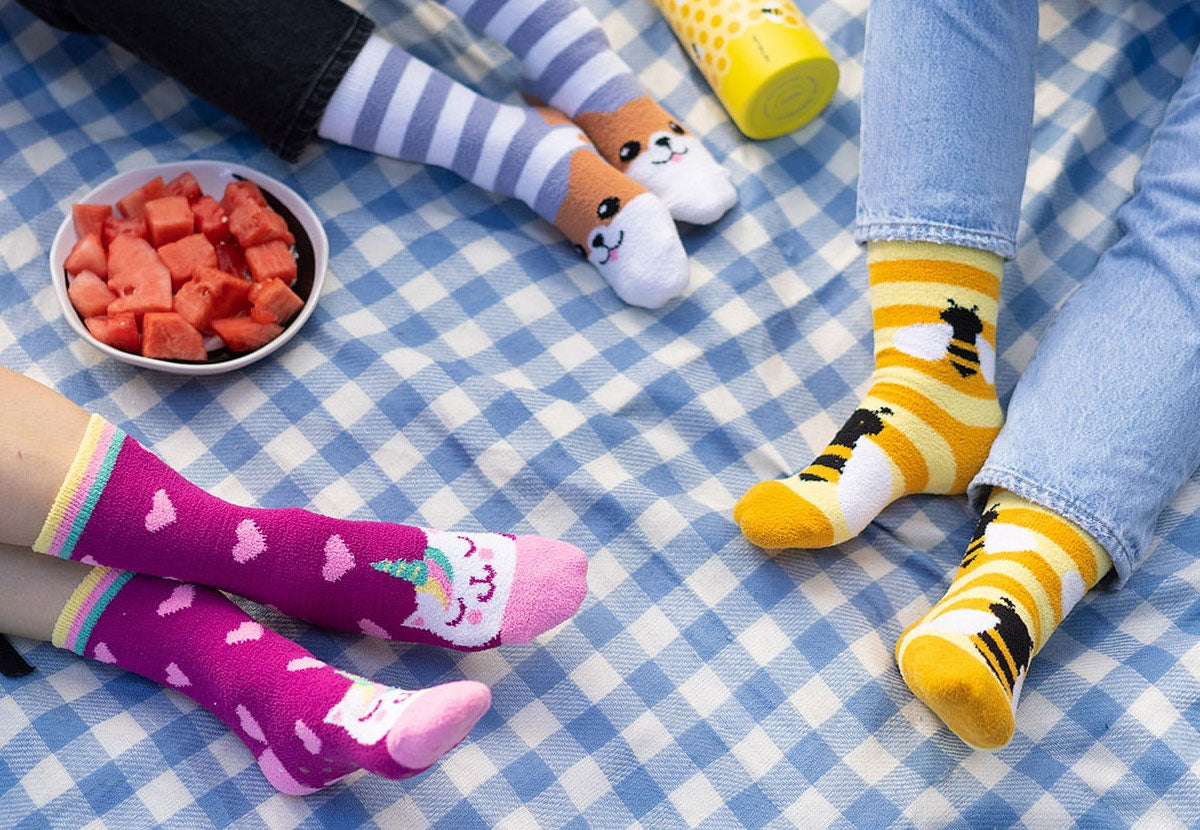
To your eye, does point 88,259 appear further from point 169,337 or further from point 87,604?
point 87,604

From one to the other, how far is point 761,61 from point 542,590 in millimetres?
568

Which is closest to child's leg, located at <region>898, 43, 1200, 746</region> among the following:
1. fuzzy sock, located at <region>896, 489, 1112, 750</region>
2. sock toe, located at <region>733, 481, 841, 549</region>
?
fuzzy sock, located at <region>896, 489, 1112, 750</region>

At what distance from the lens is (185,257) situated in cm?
98

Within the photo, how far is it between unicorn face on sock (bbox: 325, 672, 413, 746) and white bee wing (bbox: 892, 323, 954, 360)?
19.3 inches

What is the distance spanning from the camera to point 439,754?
0.74 metres

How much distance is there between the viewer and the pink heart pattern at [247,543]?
0.82 m

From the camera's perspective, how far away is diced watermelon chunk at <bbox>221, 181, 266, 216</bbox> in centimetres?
102

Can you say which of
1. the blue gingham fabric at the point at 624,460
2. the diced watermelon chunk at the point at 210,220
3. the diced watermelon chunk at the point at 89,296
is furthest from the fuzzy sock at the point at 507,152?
the diced watermelon chunk at the point at 89,296

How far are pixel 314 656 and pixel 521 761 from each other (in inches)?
6.9

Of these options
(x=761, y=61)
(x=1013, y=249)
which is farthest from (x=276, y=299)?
(x=1013, y=249)

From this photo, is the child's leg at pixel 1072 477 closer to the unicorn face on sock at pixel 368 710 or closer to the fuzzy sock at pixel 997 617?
the fuzzy sock at pixel 997 617

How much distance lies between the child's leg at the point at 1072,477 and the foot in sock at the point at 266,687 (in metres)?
0.35

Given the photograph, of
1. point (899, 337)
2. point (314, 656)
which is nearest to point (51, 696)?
point (314, 656)

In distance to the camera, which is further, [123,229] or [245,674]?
[123,229]
